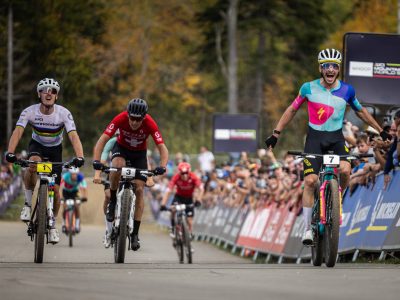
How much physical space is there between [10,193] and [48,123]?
28.8 metres

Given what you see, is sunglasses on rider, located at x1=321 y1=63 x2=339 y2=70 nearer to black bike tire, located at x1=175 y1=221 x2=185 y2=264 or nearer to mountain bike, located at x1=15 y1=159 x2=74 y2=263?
→ mountain bike, located at x1=15 y1=159 x2=74 y2=263

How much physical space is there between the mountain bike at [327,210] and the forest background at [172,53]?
37581mm

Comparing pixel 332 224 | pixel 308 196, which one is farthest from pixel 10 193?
pixel 332 224

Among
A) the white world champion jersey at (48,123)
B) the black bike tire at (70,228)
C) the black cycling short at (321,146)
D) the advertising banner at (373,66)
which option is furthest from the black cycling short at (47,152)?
the black bike tire at (70,228)

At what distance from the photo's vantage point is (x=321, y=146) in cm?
1427

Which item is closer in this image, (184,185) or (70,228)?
(184,185)

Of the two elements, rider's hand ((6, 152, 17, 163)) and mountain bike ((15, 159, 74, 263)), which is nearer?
mountain bike ((15, 159, 74, 263))

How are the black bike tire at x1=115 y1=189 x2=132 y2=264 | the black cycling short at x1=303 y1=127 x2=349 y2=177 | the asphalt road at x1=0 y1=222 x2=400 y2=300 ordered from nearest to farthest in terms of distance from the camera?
the asphalt road at x1=0 y1=222 x2=400 y2=300
the black cycling short at x1=303 y1=127 x2=349 y2=177
the black bike tire at x1=115 y1=189 x2=132 y2=264

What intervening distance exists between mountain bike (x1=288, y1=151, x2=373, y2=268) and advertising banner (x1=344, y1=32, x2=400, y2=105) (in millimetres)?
6214

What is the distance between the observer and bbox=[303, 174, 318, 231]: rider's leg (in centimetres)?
1429

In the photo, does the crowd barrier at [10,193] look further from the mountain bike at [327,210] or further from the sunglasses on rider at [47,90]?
the mountain bike at [327,210]

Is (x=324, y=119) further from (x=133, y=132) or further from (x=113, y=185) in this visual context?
(x=113, y=185)

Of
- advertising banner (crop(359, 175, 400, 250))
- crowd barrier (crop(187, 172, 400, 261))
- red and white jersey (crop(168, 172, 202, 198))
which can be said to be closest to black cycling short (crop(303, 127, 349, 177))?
crowd barrier (crop(187, 172, 400, 261))

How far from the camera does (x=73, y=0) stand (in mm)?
61500
